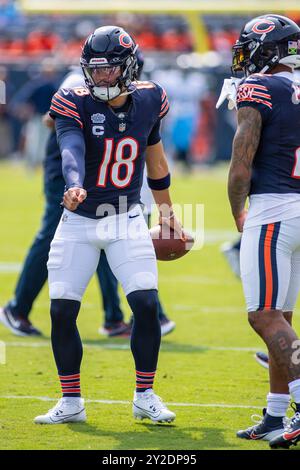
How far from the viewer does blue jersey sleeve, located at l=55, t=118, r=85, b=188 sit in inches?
197

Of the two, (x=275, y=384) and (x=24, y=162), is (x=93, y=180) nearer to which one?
(x=275, y=384)

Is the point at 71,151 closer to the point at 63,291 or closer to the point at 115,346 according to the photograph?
the point at 63,291

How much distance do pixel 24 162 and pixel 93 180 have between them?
18.8 meters

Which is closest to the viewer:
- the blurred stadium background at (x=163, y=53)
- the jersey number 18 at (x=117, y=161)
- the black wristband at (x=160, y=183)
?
the jersey number 18 at (x=117, y=161)

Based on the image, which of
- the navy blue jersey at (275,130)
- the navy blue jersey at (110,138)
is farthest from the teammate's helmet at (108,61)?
the navy blue jersey at (275,130)

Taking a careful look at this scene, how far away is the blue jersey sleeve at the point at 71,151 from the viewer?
5.00 meters

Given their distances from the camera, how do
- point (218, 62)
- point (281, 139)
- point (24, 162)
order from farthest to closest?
point (24, 162) → point (218, 62) → point (281, 139)

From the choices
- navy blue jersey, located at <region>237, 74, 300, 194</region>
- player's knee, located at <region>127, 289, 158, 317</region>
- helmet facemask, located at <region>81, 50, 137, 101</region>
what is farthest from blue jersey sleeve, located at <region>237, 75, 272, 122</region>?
player's knee, located at <region>127, 289, 158, 317</region>

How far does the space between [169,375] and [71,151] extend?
6.34ft

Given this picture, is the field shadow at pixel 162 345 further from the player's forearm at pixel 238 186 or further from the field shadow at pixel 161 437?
the player's forearm at pixel 238 186

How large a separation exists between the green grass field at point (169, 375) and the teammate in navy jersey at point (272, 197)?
1.04 feet

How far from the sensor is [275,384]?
16.4ft

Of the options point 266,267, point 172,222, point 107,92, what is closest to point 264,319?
point 266,267
